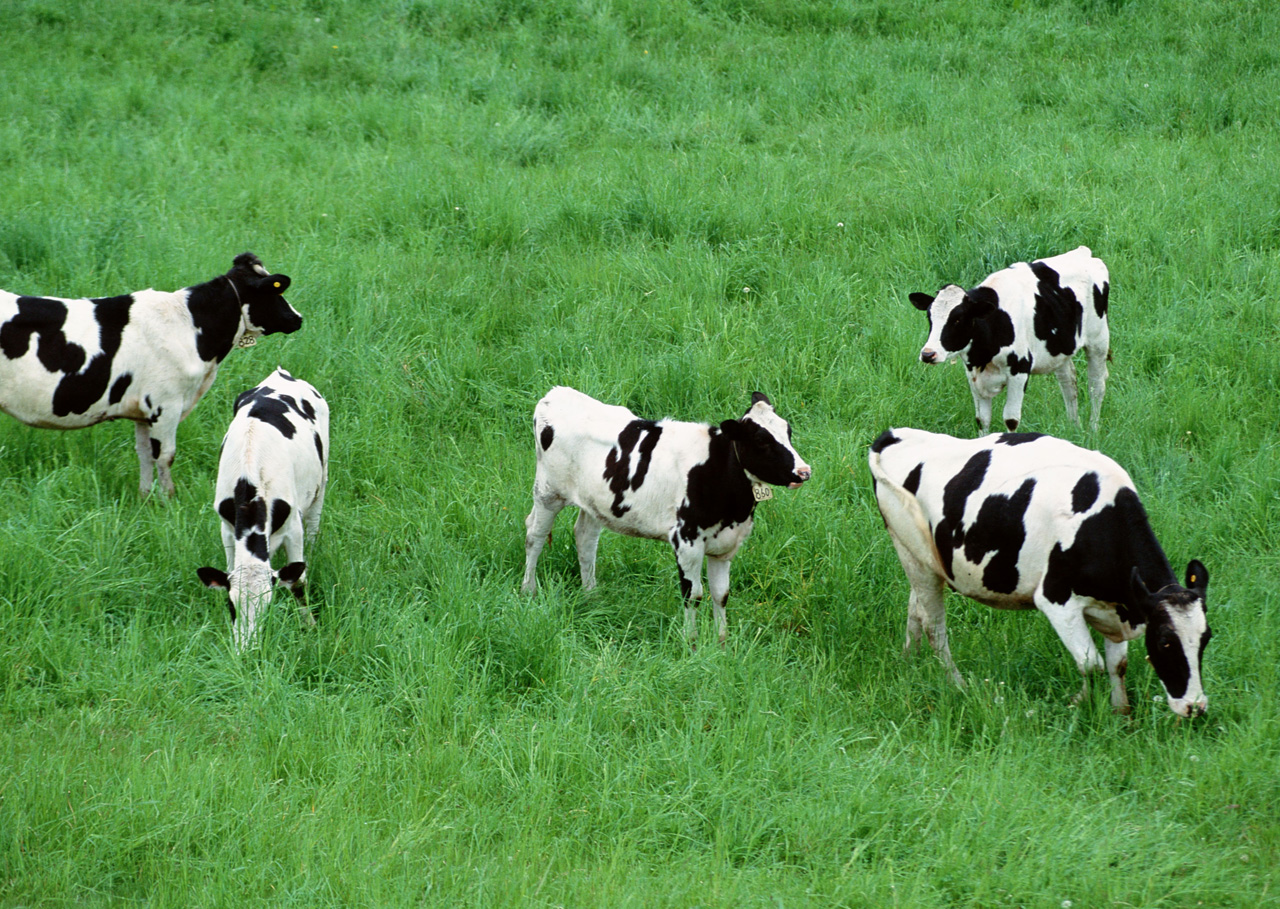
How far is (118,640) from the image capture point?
609 centimetres

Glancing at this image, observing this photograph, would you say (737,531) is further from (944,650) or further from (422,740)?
(422,740)

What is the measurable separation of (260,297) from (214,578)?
2706 millimetres

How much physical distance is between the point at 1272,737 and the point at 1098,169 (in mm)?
8199

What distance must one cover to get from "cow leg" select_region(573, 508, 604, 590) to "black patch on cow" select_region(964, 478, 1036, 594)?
7.32 feet

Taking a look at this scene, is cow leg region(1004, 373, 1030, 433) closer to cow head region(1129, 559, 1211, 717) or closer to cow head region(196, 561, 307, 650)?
cow head region(1129, 559, 1211, 717)

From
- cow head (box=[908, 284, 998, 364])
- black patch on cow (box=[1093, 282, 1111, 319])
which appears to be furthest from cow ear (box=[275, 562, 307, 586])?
black patch on cow (box=[1093, 282, 1111, 319])

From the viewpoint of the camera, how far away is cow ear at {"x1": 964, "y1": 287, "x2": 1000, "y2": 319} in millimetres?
7988

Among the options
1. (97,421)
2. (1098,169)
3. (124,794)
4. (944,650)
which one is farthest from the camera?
(1098,169)

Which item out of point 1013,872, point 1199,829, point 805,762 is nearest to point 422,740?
point 805,762

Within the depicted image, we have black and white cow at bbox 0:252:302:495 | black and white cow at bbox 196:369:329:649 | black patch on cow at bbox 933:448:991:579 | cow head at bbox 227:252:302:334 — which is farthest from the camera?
cow head at bbox 227:252:302:334

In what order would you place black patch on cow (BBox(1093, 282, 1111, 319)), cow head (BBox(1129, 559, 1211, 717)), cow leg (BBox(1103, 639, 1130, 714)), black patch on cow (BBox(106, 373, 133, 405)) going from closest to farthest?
cow head (BBox(1129, 559, 1211, 717))
cow leg (BBox(1103, 639, 1130, 714))
black patch on cow (BBox(106, 373, 133, 405))
black patch on cow (BBox(1093, 282, 1111, 319))

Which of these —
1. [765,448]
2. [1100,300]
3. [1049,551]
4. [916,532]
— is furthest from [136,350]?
[1100,300]

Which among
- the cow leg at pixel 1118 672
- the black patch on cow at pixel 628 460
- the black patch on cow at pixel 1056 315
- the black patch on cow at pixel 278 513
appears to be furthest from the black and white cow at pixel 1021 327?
the black patch on cow at pixel 278 513

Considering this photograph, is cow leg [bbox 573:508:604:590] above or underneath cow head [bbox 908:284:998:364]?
underneath
